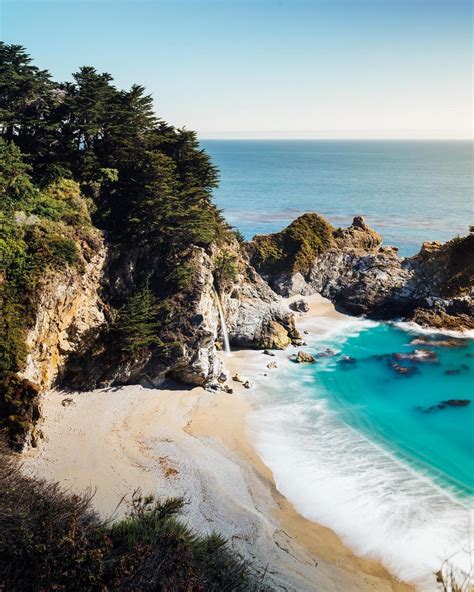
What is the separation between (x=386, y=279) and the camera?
4397 cm

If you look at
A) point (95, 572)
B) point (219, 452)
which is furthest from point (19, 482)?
point (219, 452)

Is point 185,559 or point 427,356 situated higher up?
point 185,559

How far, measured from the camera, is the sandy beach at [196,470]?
15688mm

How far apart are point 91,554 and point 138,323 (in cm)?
1587

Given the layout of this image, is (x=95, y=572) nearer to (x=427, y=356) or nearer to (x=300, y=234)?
(x=427, y=356)

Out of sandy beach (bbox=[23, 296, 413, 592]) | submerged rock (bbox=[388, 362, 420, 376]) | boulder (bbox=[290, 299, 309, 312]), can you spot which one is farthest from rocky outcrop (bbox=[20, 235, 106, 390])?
boulder (bbox=[290, 299, 309, 312])

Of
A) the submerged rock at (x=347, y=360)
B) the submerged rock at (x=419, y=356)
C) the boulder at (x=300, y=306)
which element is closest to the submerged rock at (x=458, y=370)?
the submerged rock at (x=419, y=356)

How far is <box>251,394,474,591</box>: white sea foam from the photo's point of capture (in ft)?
54.9

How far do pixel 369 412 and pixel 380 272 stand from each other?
21.1 m

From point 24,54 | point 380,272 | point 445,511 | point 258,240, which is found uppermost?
point 24,54

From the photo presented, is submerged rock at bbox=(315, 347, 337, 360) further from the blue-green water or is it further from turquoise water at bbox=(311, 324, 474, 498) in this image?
turquoise water at bbox=(311, 324, 474, 498)

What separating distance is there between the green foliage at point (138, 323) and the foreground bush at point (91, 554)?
11610mm

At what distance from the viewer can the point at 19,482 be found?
1351 cm

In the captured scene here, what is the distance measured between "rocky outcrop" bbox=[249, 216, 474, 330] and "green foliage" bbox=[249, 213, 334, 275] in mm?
Answer: 105
